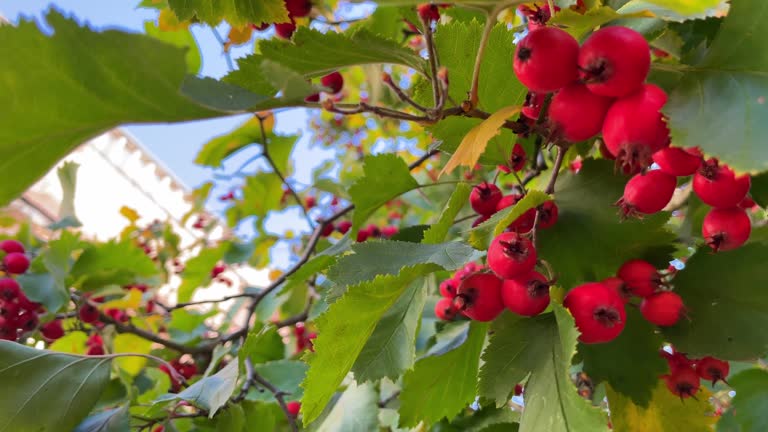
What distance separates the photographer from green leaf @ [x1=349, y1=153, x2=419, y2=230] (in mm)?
888

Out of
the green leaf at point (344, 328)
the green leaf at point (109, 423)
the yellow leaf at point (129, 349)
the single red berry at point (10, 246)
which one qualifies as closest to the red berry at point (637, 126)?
the green leaf at point (344, 328)

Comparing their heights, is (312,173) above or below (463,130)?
below

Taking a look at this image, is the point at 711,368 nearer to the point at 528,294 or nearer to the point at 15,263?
the point at 528,294

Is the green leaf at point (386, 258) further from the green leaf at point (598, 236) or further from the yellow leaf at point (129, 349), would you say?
the yellow leaf at point (129, 349)

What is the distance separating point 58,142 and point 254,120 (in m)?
1.03

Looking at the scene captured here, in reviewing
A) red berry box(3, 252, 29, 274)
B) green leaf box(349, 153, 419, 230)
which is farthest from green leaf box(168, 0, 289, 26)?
red berry box(3, 252, 29, 274)

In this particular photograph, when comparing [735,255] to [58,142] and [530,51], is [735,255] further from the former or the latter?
[58,142]

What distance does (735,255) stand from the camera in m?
0.65

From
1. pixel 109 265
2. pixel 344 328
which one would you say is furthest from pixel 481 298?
pixel 109 265

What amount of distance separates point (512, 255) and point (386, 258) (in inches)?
6.4

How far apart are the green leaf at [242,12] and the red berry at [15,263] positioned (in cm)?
102

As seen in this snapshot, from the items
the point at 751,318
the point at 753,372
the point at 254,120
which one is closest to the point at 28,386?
the point at 254,120

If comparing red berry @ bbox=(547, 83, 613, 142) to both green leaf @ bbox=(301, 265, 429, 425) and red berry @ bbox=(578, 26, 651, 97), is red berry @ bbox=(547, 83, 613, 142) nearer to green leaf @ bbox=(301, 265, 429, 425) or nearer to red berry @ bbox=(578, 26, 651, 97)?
red berry @ bbox=(578, 26, 651, 97)

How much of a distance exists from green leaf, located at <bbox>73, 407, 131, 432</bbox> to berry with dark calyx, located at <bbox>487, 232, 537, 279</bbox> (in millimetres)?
694
